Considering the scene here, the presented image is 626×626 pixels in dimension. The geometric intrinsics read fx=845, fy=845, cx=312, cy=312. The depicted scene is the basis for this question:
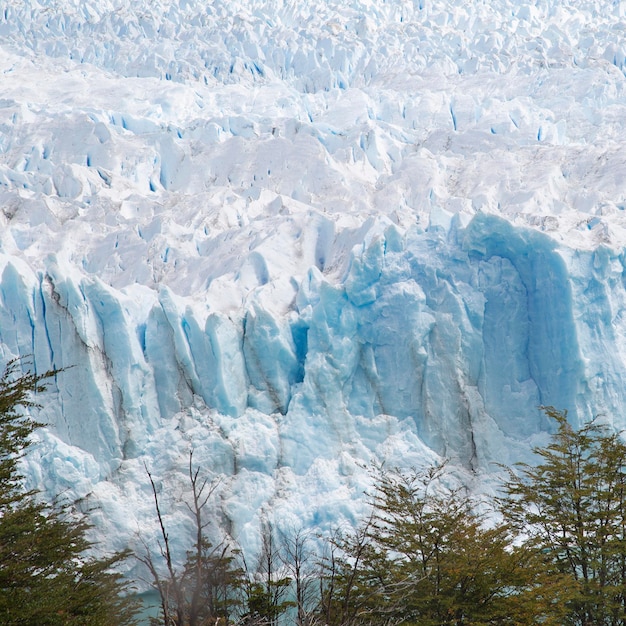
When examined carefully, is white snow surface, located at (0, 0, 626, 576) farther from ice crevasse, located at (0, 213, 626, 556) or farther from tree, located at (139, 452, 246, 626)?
tree, located at (139, 452, 246, 626)

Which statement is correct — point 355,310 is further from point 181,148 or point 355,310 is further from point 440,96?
point 440,96

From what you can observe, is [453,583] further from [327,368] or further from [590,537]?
[327,368]

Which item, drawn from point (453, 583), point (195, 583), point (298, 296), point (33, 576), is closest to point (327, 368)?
point (298, 296)

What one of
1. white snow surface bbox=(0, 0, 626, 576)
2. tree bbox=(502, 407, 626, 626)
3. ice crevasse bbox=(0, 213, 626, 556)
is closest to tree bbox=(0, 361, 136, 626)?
white snow surface bbox=(0, 0, 626, 576)

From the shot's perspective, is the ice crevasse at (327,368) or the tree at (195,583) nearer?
the tree at (195,583)

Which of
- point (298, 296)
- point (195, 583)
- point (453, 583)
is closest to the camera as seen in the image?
point (453, 583)

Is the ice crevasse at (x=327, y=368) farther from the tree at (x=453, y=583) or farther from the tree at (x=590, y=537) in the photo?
the tree at (x=453, y=583)

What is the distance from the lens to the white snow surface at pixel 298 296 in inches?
745

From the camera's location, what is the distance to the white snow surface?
62.1 feet

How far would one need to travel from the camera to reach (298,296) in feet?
69.7

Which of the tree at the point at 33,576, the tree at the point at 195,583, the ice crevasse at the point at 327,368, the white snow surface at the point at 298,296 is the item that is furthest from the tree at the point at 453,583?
the ice crevasse at the point at 327,368

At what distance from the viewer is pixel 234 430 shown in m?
19.3

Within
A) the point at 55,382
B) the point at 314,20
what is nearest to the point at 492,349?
the point at 55,382

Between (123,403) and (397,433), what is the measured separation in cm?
637
